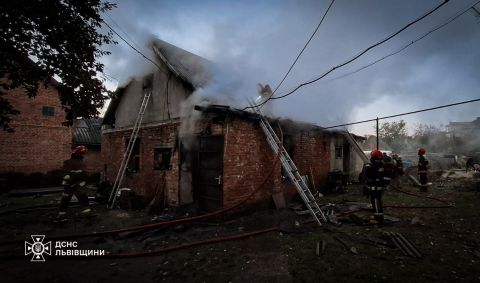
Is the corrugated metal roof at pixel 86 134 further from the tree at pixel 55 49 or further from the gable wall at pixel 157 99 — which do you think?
the tree at pixel 55 49

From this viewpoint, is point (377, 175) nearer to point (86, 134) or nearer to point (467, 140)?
point (86, 134)

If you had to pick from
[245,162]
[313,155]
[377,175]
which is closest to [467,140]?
[313,155]

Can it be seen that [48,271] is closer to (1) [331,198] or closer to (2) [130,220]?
(2) [130,220]

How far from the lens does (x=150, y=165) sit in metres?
9.26

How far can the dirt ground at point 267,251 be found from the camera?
401cm

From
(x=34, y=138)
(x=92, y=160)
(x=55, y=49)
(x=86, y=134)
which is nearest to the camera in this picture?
(x=55, y=49)

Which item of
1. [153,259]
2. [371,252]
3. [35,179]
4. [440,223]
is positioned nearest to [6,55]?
[153,259]

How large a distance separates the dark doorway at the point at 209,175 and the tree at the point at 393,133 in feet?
152

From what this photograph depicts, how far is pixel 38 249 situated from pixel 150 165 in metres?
4.47

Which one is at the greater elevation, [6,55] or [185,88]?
[185,88]

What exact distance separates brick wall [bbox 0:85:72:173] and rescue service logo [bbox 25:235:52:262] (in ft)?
40.7

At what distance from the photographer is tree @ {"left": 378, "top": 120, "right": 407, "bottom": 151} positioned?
1816 inches

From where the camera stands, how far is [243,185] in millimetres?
7543

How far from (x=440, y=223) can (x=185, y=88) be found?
827 cm
